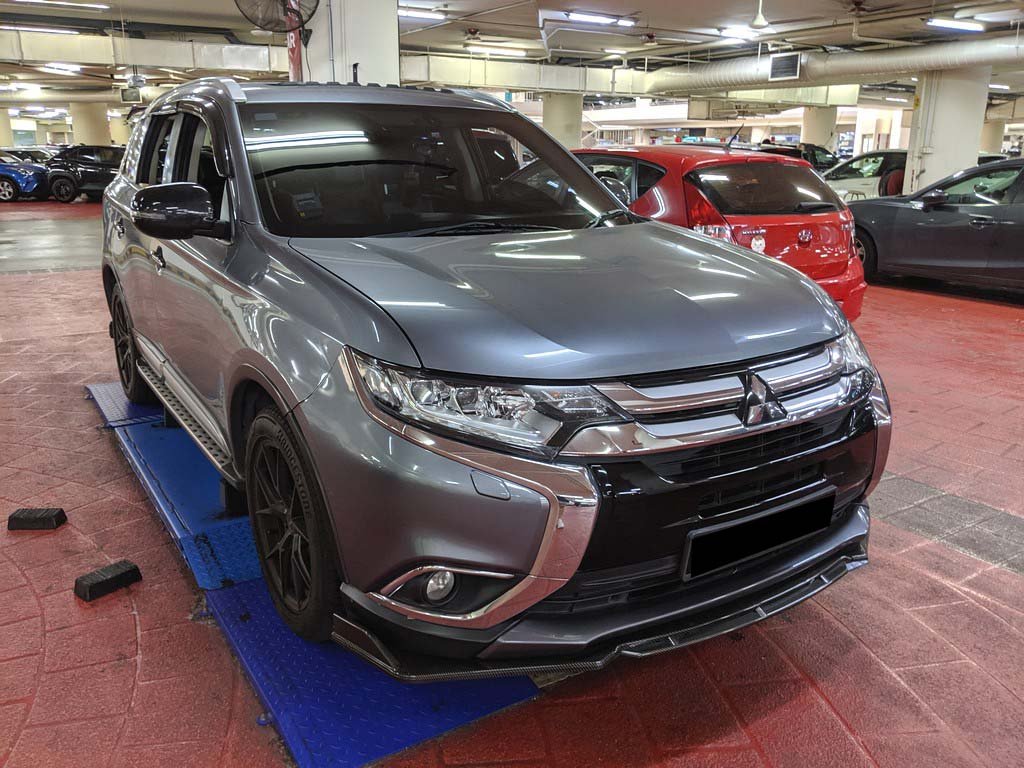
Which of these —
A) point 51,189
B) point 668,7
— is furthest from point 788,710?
point 51,189

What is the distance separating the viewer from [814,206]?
5.58 meters

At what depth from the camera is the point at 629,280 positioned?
2.13m

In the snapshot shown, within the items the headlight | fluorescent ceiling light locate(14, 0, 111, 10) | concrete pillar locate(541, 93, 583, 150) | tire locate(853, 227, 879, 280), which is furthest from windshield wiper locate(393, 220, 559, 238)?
concrete pillar locate(541, 93, 583, 150)

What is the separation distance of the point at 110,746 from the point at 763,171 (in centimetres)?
514

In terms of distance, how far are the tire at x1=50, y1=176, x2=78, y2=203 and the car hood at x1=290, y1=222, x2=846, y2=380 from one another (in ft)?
74.3

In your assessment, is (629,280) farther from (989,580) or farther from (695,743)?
(989,580)

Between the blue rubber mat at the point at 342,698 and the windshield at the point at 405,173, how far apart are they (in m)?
1.19

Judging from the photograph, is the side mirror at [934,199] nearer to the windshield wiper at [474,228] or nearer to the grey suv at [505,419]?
the grey suv at [505,419]

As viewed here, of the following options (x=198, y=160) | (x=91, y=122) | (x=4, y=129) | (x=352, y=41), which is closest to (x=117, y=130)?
(x=4, y=129)

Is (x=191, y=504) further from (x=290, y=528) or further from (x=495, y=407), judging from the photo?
(x=495, y=407)

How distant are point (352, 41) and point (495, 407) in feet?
19.6

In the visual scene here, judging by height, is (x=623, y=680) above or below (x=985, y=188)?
below

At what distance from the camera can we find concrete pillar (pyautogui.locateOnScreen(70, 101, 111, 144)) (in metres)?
32.5

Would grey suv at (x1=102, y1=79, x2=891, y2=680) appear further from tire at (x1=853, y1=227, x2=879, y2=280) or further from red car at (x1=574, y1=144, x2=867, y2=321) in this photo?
tire at (x1=853, y1=227, x2=879, y2=280)
